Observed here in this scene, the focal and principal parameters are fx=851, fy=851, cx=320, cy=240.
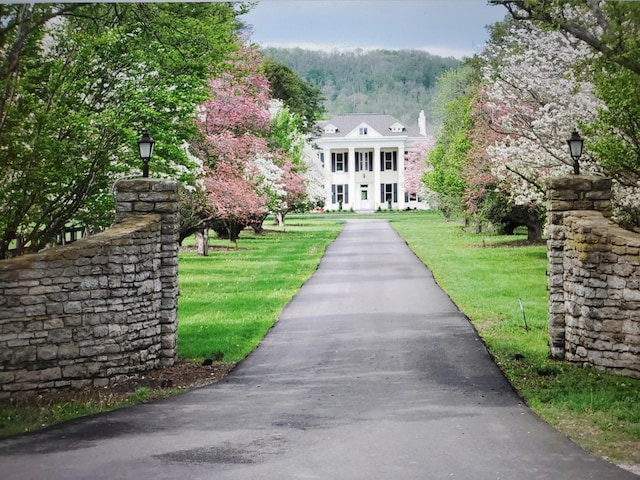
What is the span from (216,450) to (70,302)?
74.3 inches

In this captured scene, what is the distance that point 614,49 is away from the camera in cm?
672

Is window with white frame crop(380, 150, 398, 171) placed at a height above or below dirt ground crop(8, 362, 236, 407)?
above

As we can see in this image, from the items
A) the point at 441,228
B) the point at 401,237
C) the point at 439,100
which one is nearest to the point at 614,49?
the point at 439,100

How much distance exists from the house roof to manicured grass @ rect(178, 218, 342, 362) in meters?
1.48

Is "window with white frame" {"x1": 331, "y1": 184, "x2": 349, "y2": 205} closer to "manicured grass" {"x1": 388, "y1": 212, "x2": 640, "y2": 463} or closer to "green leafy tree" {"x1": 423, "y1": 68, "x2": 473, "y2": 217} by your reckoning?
"manicured grass" {"x1": 388, "y1": 212, "x2": 640, "y2": 463}

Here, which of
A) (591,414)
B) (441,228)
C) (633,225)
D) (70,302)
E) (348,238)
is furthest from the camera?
(441,228)

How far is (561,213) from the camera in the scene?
23.4 feet

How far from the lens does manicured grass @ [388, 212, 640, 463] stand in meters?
5.31

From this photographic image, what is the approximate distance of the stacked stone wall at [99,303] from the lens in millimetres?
5914

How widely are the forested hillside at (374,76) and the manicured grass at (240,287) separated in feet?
8.42

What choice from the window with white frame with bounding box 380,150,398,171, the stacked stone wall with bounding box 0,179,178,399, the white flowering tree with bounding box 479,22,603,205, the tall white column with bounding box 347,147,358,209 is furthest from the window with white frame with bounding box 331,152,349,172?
the stacked stone wall with bounding box 0,179,178,399

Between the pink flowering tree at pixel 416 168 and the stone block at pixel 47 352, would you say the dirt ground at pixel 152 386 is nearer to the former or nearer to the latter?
the stone block at pixel 47 352

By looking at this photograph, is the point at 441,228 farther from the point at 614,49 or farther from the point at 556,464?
the point at 556,464

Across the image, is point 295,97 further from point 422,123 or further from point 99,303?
point 99,303
